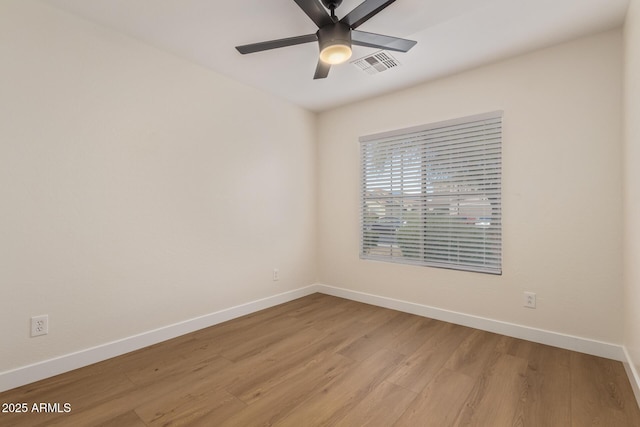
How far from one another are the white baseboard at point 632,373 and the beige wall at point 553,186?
7.8 inches

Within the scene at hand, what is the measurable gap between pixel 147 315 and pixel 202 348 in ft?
1.81

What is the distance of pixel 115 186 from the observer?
2314 mm

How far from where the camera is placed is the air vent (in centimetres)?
262

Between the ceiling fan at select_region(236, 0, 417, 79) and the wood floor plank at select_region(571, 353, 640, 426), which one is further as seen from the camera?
the ceiling fan at select_region(236, 0, 417, 79)

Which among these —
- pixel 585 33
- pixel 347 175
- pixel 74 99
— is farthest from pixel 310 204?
pixel 585 33

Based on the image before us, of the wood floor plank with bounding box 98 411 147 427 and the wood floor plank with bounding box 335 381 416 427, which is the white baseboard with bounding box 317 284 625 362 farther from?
the wood floor plank with bounding box 98 411 147 427

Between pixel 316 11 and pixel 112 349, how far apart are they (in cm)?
281

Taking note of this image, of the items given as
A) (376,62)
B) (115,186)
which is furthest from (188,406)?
(376,62)

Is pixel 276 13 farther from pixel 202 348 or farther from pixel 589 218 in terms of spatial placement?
pixel 589 218

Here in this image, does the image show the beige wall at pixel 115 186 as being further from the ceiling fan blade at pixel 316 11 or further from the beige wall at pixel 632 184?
the beige wall at pixel 632 184

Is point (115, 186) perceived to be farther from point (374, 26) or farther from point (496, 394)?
point (496, 394)

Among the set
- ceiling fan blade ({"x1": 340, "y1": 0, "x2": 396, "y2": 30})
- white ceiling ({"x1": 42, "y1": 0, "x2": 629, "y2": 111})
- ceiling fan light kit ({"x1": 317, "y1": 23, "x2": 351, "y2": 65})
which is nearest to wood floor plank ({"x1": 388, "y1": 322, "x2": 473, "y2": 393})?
ceiling fan light kit ({"x1": 317, "y1": 23, "x2": 351, "y2": 65})

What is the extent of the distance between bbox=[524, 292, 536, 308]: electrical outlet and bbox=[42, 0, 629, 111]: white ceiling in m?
2.13

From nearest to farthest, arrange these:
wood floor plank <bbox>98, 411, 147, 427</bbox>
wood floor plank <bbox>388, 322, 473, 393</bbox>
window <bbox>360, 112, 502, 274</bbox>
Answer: wood floor plank <bbox>98, 411, 147, 427</bbox> → wood floor plank <bbox>388, 322, 473, 393</bbox> → window <bbox>360, 112, 502, 274</bbox>
